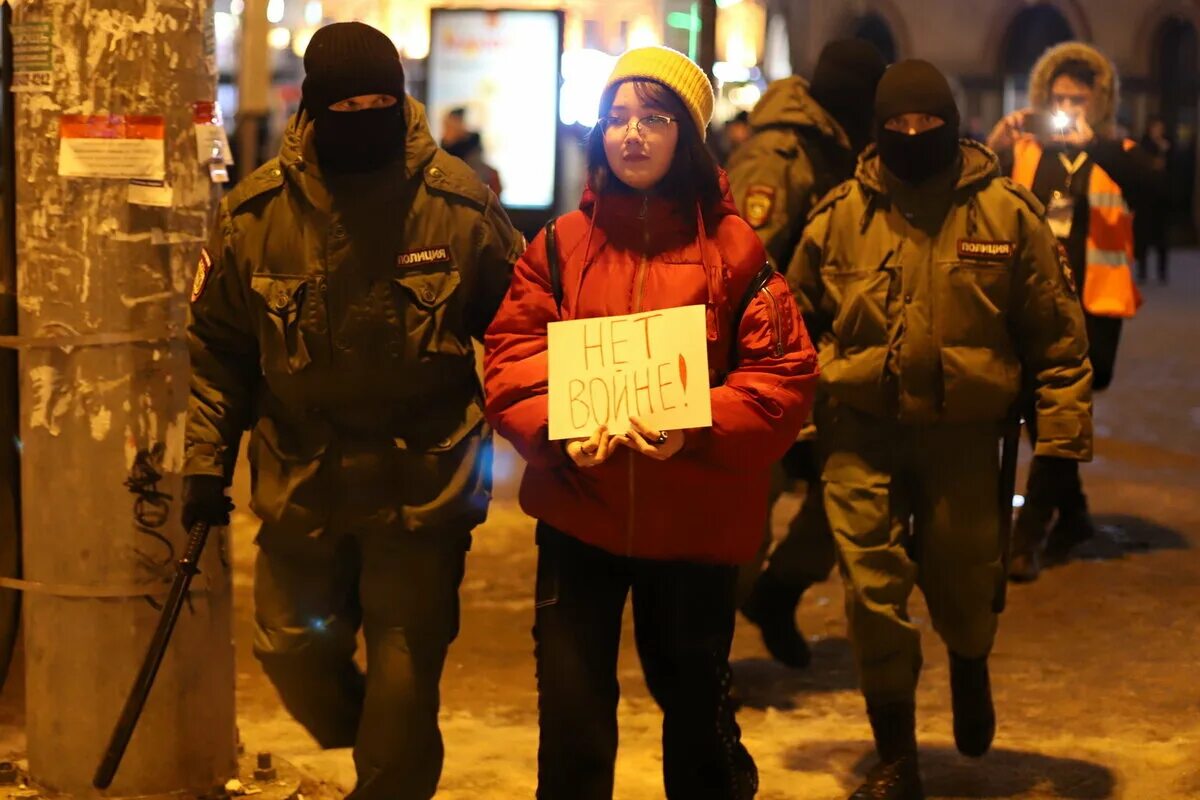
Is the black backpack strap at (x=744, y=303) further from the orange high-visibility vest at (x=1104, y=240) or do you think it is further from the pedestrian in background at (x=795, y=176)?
the orange high-visibility vest at (x=1104, y=240)

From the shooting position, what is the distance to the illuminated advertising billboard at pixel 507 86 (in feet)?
53.1

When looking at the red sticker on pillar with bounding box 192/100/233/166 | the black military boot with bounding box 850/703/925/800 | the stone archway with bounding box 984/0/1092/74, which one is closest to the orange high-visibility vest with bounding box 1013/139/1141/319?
the black military boot with bounding box 850/703/925/800

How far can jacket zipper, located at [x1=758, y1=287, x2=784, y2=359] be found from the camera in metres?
3.91

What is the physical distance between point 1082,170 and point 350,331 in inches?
165

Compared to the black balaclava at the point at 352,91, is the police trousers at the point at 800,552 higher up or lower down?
lower down

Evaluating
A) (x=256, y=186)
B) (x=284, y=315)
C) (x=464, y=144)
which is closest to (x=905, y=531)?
(x=284, y=315)

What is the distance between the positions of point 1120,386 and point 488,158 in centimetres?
613

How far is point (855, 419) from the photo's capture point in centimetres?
504

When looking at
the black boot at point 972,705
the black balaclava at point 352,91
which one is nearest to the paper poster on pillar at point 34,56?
the black balaclava at point 352,91

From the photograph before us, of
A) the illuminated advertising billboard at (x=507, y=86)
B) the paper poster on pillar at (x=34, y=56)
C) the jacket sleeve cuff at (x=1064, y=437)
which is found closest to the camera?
the paper poster on pillar at (x=34, y=56)

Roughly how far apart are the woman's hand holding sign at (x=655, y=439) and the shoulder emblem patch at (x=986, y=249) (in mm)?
1446

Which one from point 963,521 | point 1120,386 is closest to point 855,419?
point 963,521

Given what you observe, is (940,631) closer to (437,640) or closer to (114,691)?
(437,640)

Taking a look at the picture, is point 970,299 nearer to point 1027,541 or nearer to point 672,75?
point 672,75
